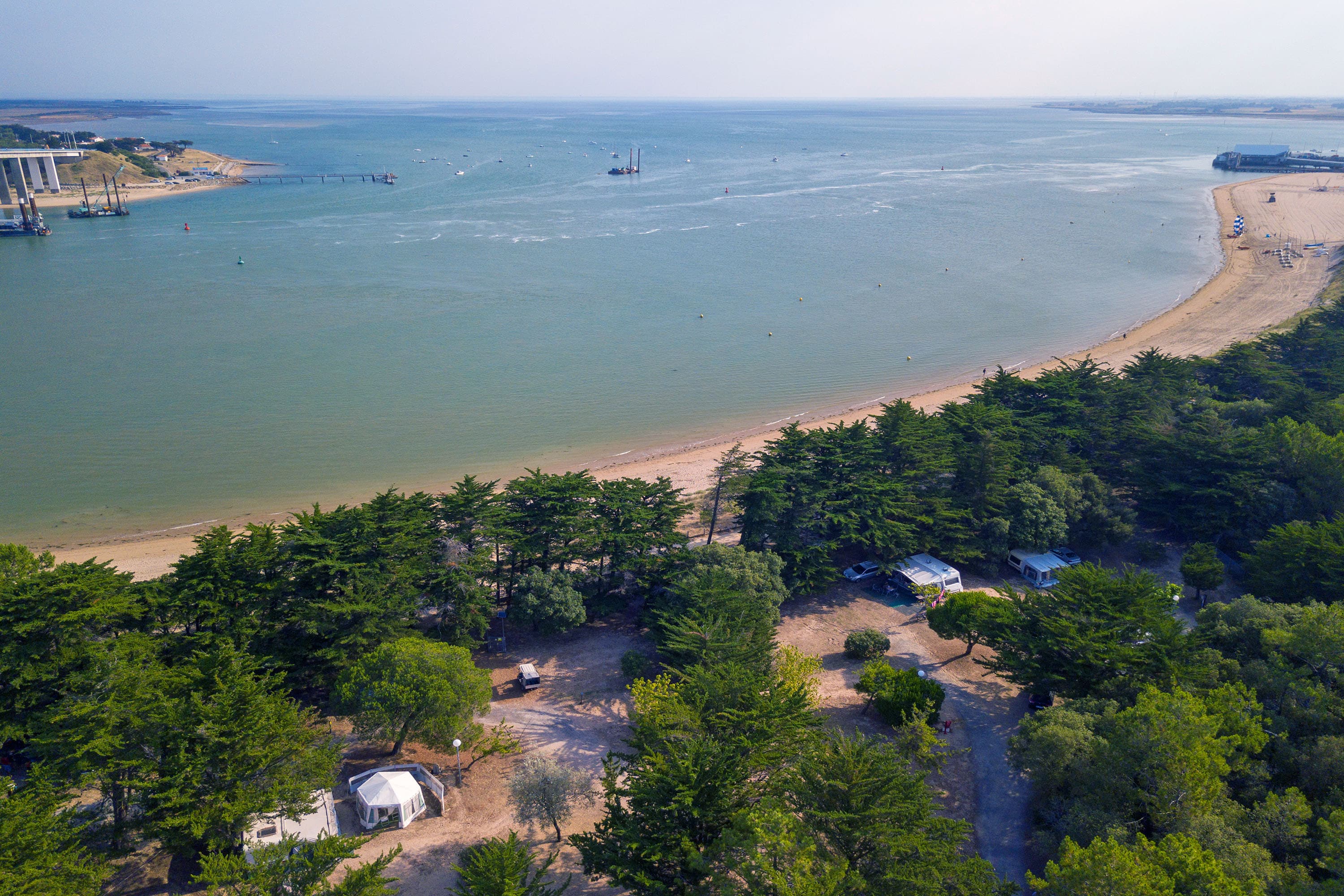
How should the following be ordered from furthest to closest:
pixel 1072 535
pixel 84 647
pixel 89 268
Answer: pixel 89 268
pixel 1072 535
pixel 84 647

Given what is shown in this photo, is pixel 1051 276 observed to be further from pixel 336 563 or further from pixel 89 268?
Result: pixel 89 268

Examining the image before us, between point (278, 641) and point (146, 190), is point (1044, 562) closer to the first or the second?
point (278, 641)

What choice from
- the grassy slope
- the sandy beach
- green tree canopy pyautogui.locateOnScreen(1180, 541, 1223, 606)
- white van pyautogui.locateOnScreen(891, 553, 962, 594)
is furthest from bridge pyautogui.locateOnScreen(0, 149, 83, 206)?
green tree canopy pyautogui.locateOnScreen(1180, 541, 1223, 606)

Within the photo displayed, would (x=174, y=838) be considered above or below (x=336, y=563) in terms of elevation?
below

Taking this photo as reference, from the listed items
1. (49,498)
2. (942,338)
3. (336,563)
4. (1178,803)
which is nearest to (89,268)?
(49,498)

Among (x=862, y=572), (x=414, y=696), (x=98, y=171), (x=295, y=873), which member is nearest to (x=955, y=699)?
(x=862, y=572)

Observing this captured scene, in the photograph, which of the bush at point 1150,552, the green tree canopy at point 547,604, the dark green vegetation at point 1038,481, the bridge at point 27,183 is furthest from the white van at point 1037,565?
the bridge at point 27,183
